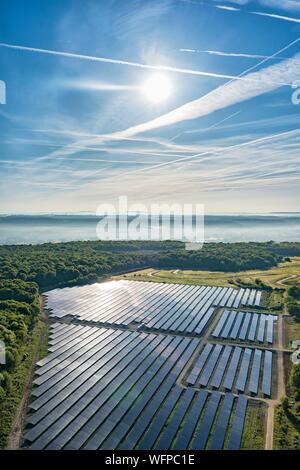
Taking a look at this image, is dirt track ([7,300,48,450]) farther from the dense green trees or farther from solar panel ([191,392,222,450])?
the dense green trees

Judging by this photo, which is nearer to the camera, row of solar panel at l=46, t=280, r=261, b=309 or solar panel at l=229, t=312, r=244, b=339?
solar panel at l=229, t=312, r=244, b=339

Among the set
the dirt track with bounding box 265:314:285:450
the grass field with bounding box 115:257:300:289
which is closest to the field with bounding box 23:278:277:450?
the dirt track with bounding box 265:314:285:450

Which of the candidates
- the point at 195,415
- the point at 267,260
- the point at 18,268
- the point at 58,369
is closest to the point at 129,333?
the point at 58,369

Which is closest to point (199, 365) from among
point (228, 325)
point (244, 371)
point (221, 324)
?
point (244, 371)

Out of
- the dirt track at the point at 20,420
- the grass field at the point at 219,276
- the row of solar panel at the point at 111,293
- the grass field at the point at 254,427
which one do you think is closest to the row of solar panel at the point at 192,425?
the grass field at the point at 254,427

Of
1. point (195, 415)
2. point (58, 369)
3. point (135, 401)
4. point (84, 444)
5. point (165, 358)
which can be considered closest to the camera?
point (84, 444)
